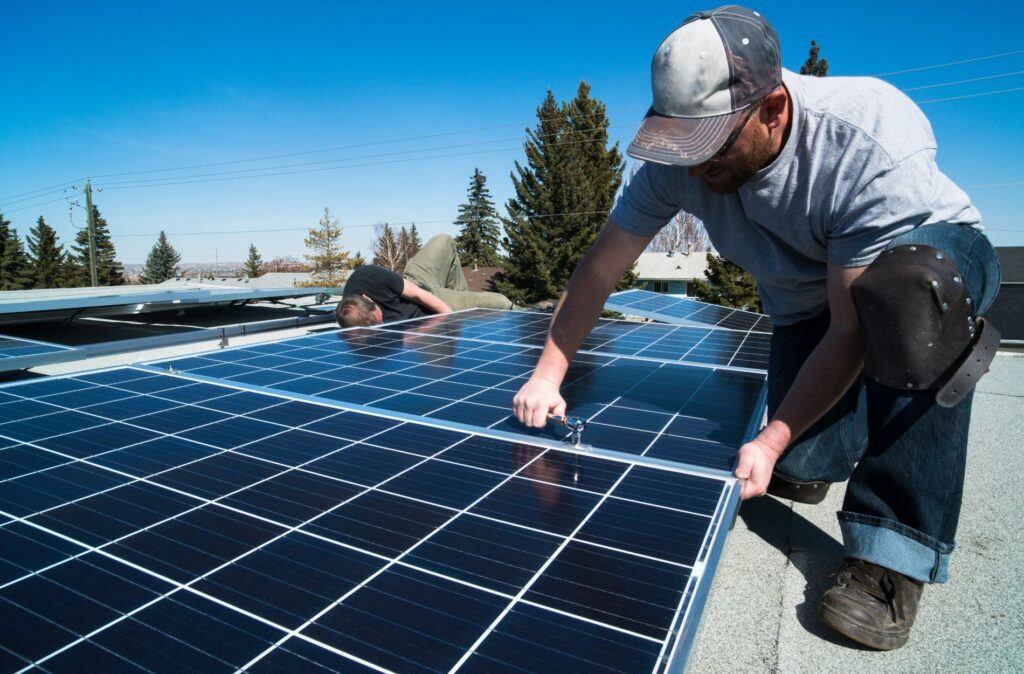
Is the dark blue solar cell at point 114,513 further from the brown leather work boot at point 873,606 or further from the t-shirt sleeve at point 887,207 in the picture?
the t-shirt sleeve at point 887,207

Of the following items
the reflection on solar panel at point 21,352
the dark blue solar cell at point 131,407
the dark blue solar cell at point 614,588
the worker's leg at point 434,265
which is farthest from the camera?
the worker's leg at point 434,265

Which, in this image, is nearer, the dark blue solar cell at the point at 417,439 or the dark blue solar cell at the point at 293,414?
the dark blue solar cell at the point at 417,439

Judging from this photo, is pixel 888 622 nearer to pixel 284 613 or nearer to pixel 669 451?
pixel 669 451

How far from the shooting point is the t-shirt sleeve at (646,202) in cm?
275

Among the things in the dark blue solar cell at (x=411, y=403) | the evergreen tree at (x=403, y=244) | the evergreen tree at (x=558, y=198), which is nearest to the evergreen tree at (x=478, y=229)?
the evergreen tree at (x=403, y=244)

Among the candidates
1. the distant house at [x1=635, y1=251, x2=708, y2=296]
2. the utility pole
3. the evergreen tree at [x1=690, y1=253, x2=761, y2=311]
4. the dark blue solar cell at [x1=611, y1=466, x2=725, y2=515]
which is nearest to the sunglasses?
the dark blue solar cell at [x1=611, y1=466, x2=725, y2=515]

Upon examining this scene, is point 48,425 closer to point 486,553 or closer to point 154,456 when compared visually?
point 154,456

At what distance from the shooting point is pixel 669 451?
2.63 meters

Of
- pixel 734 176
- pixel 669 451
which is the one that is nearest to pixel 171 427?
pixel 669 451

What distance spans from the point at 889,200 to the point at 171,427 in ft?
10.4

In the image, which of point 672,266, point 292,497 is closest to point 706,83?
point 292,497

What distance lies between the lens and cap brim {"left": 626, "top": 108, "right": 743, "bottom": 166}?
6.50 feet

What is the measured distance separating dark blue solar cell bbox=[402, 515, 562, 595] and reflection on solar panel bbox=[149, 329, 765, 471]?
92 centimetres

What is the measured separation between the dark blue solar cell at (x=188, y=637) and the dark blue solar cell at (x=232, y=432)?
1240 millimetres
